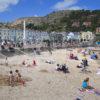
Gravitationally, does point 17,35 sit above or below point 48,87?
above

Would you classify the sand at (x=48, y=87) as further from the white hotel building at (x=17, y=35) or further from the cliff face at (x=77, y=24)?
the cliff face at (x=77, y=24)

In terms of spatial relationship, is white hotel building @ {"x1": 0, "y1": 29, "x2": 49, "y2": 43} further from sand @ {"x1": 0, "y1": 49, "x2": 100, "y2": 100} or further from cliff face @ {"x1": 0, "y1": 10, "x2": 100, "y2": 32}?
sand @ {"x1": 0, "y1": 49, "x2": 100, "y2": 100}

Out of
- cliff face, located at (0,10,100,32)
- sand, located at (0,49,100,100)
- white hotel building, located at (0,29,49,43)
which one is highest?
cliff face, located at (0,10,100,32)

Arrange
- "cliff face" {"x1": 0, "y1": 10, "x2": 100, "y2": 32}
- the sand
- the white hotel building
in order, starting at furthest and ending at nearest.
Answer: "cliff face" {"x1": 0, "y1": 10, "x2": 100, "y2": 32}
the white hotel building
the sand

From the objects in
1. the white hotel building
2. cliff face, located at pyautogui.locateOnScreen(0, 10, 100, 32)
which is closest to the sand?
the white hotel building

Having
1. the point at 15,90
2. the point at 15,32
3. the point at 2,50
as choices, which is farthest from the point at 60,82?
A: the point at 15,32

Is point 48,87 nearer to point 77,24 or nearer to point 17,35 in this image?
point 17,35

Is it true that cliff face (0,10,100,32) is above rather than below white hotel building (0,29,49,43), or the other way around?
above

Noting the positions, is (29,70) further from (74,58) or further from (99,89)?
(74,58)

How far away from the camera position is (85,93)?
57.1 ft

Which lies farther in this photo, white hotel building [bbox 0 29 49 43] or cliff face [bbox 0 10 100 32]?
cliff face [bbox 0 10 100 32]

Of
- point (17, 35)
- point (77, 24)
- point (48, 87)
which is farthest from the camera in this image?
point (77, 24)

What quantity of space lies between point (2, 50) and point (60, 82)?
509 inches

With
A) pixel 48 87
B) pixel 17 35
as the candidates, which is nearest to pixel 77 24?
pixel 17 35
